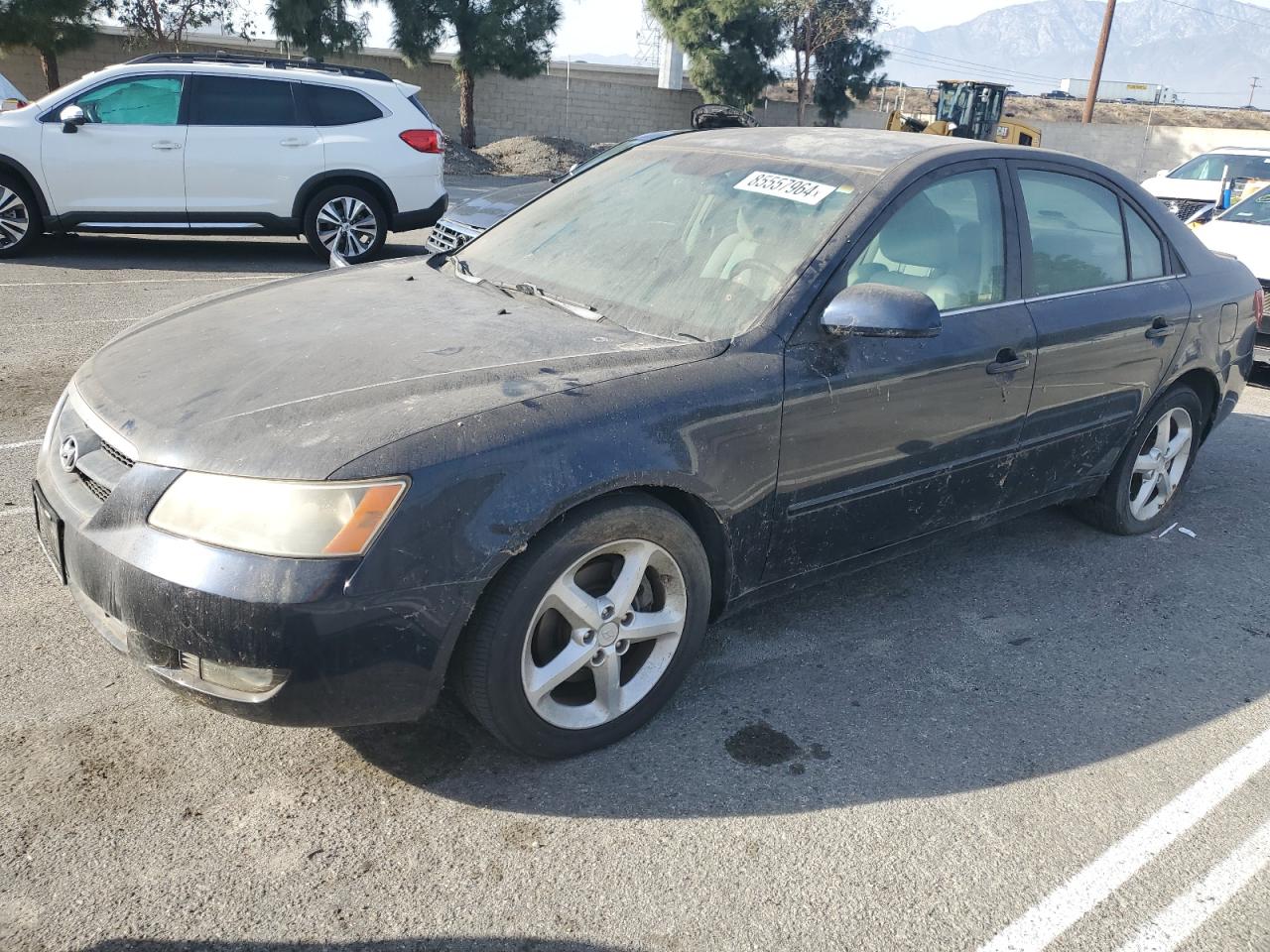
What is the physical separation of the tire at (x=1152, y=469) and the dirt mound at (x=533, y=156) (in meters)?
21.5

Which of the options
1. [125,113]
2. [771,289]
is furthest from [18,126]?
[771,289]

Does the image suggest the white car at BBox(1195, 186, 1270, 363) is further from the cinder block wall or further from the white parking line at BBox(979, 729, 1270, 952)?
the cinder block wall

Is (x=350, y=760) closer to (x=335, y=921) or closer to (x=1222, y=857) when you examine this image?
(x=335, y=921)

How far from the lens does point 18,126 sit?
9344 millimetres

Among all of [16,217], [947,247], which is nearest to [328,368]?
[947,247]

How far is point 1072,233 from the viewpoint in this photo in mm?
4129

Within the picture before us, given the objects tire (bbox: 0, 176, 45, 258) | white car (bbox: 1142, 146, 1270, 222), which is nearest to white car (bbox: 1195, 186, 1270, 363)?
white car (bbox: 1142, 146, 1270, 222)

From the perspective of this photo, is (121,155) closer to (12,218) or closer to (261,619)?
(12,218)

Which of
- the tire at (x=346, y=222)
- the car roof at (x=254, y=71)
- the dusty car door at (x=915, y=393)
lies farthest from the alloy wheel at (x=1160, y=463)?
the car roof at (x=254, y=71)

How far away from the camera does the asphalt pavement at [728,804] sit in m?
2.41

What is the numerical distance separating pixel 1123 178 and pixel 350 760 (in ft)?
12.5

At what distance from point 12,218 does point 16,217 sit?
0.11ft

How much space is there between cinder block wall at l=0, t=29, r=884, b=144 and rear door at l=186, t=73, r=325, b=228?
18.3 metres

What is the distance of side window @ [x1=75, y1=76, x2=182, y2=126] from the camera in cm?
956
